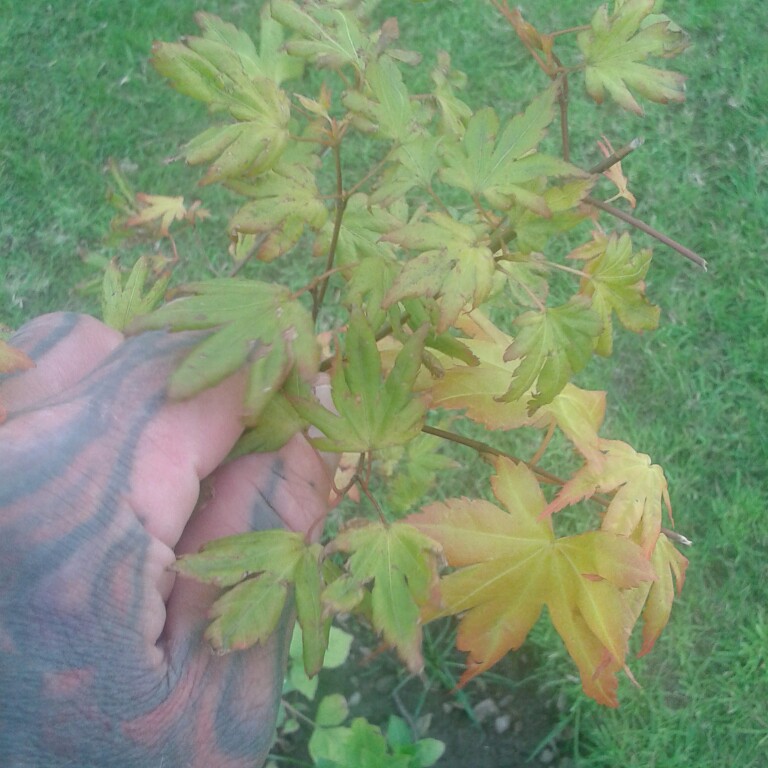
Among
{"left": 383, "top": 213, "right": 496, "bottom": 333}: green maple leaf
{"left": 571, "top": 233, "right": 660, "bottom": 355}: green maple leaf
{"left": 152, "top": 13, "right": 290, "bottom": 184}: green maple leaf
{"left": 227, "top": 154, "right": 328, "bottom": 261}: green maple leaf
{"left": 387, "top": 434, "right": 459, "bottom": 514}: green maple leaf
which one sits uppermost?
{"left": 152, "top": 13, "right": 290, "bottom": 184}: green maple leaf

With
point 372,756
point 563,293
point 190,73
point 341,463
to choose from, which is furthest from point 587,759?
point 190,73

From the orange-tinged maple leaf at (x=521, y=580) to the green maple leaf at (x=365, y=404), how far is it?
0.64 ft

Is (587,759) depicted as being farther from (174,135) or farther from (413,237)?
(174,135)

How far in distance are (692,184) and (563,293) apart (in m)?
0.64

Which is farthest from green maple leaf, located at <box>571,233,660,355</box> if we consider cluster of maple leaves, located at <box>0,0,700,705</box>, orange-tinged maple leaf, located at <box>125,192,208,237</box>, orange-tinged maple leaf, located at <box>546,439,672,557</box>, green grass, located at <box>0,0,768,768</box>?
green grass, located at <box>0,0,768,768</box>

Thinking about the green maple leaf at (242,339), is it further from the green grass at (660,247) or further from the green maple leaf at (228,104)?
the green grass at (660,247)

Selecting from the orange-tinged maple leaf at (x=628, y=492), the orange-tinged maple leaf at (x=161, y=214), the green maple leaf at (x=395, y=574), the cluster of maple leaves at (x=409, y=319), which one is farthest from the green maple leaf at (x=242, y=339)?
the orange-tinged maple leaf at (x=161, y=214)

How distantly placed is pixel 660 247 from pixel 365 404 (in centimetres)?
190

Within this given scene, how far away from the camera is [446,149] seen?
1036 millimetres

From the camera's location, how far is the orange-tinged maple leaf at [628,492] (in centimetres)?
125

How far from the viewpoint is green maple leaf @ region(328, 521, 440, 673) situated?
39.2 inches

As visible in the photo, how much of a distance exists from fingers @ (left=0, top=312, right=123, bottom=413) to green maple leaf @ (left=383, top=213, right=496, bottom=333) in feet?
1.77

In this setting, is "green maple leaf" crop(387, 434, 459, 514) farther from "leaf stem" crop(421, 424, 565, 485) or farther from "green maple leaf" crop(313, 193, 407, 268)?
"green maple leaf" crop(313, 193, 407, 268)

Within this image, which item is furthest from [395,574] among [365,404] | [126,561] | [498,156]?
[498,156]
